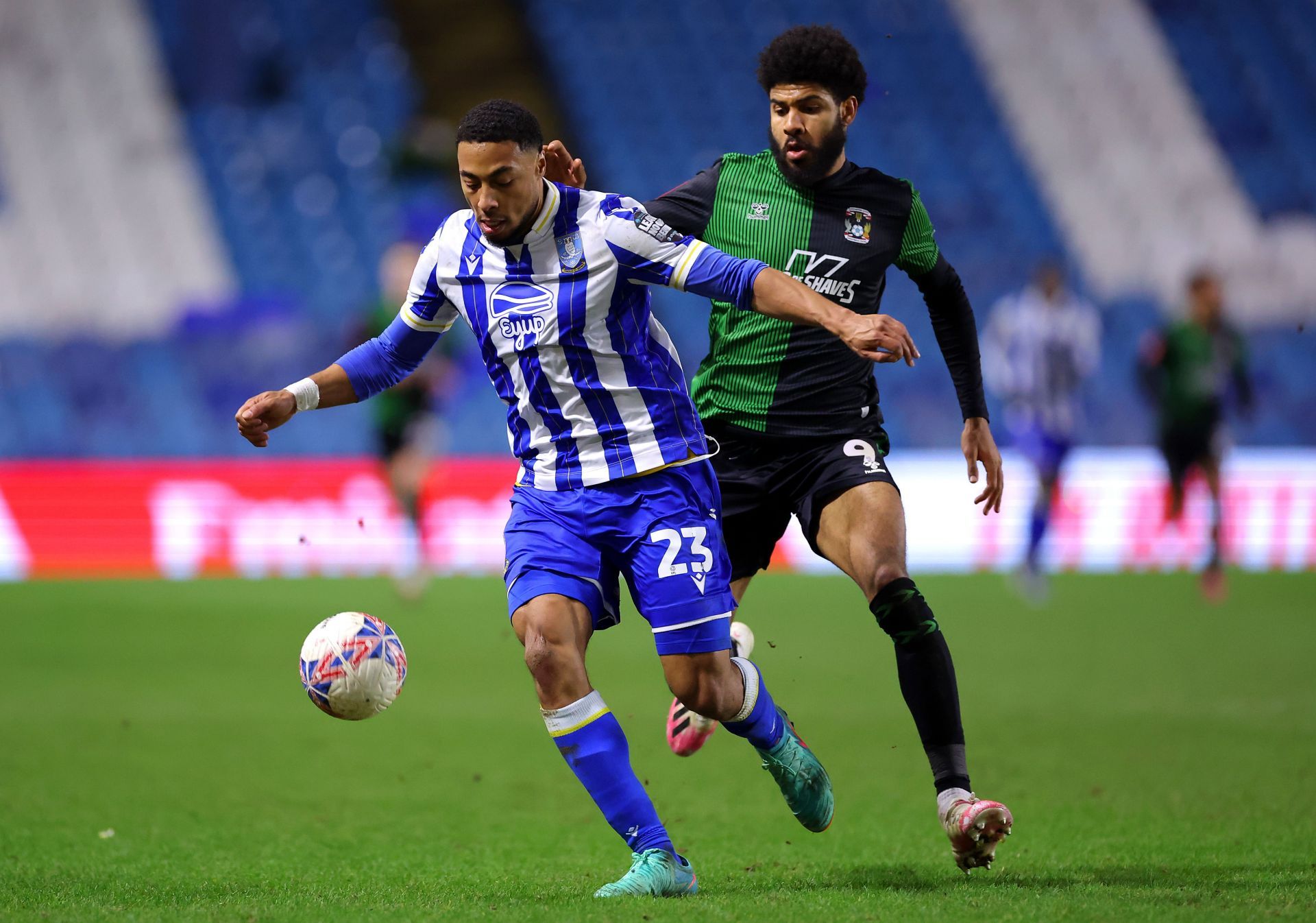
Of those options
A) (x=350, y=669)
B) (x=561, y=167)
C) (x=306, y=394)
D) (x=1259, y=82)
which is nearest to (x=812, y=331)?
(x=561, y=167)

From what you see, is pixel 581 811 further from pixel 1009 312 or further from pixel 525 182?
pixel 1009 312

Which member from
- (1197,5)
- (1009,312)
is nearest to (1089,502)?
(1009,312)

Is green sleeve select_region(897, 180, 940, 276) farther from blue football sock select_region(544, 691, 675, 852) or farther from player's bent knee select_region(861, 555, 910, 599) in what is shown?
blue football sock select_region(544, 691, 675, 852)

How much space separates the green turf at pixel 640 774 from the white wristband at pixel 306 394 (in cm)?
134

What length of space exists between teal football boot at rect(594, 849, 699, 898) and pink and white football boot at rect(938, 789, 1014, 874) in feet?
2.36

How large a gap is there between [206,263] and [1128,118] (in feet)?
38.7

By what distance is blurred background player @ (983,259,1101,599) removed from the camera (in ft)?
41.9

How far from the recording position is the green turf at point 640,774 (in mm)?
4168

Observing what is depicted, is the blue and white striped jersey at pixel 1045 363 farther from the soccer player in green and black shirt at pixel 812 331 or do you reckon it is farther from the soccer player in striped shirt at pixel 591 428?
the soccer player in striped shirt at pixel 591 428

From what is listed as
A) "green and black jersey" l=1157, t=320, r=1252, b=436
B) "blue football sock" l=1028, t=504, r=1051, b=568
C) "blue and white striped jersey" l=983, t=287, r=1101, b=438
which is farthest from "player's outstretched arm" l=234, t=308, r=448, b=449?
"green and black jersey" l=1157, t=320, r=1252, b=436

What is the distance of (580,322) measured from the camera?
428cm

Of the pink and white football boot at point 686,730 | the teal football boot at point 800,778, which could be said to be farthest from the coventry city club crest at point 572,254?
the pink and white football boot at point 686,730

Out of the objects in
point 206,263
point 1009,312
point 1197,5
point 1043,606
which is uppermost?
point 1197,5

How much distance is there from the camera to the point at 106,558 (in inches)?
578
